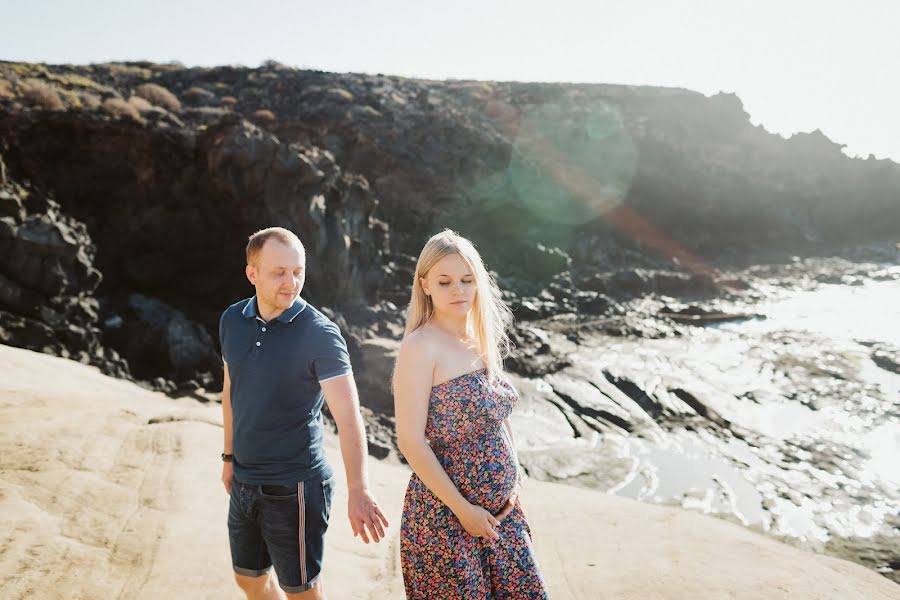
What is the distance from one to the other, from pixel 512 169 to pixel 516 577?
34.2 meters

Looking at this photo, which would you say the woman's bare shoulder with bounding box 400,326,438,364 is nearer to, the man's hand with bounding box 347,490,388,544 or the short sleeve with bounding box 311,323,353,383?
the short sleeve with bounding box 311,323,353,383

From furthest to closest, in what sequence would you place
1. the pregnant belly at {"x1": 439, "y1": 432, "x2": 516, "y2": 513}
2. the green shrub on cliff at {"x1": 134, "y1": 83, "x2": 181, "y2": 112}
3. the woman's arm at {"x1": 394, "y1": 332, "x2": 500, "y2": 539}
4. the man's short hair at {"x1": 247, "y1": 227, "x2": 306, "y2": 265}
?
the green shrub on cliff at {"x1": 134, "y1": 83, "x2": 181, "y2": 112} → the man's short hair at {"x1": 247, "y1": 227, "x2": 306, "y2": 265} → the pregnant belly at {"x1": 439, "y1": 432, "x2": 516, "y2": 513} → the woman's arm at {"x1": 394, "y1": 332, "x2": 500, "y2": 539}

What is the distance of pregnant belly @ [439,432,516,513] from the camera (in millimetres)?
2236

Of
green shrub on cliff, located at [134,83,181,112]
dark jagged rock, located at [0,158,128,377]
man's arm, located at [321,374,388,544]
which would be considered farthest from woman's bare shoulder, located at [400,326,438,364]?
green shrub on cliff, located at [134,83,181,112]

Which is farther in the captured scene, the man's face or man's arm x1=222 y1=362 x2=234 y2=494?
man's arm x1=222 y1=362 x2=234 y2=494

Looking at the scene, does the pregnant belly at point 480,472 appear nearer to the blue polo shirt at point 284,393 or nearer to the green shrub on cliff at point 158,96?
the blue polo shirt at point 284,393

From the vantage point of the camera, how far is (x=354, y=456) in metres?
2.27

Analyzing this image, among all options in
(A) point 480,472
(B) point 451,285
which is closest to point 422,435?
(A) point 480,472

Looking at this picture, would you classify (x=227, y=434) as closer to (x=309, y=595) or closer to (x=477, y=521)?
(x=309, y=595)

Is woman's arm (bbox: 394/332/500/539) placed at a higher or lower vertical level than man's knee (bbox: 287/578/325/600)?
higher

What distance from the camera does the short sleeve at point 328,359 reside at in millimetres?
2334

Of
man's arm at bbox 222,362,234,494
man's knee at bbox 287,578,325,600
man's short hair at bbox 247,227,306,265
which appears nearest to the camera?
man's knee at bbox 287,578,325,600

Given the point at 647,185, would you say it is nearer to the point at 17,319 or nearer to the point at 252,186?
the point at 252,186

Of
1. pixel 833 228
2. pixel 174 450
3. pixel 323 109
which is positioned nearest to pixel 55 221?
pixel 174 450
